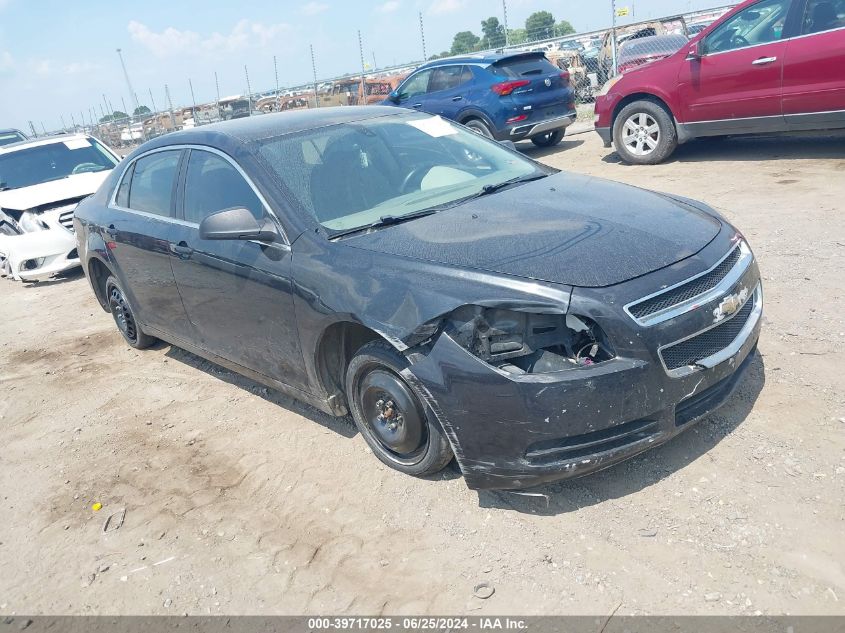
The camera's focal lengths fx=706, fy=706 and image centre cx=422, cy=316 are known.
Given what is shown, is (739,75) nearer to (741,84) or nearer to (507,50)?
(741,84)

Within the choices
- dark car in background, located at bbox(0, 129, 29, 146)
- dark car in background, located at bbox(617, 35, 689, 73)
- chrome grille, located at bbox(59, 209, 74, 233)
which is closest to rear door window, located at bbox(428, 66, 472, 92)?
dark car in background, located at bbox(617, 35, 689, 73)

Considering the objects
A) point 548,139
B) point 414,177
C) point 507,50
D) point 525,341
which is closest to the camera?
point 525,341

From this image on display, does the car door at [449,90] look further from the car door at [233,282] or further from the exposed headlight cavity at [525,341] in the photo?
the exposed headlight cavity at [525,341]

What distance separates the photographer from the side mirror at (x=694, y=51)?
8703mm

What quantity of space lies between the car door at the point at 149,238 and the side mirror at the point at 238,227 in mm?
996

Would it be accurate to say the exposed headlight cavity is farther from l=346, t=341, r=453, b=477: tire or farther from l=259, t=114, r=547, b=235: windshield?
l=259, t=114, r=547, b=235: windshield

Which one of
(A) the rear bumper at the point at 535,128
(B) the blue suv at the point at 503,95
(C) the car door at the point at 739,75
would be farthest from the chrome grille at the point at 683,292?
(A) the rear bumper at the point at 535,128

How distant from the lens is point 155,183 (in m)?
4.93

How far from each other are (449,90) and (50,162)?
6278mm

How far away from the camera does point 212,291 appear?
14.0ft

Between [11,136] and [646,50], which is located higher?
[646,50]

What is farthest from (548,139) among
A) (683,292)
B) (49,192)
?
(683,292)

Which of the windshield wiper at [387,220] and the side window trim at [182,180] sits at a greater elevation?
the side window trim at [182,180]

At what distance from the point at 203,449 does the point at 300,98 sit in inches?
882
